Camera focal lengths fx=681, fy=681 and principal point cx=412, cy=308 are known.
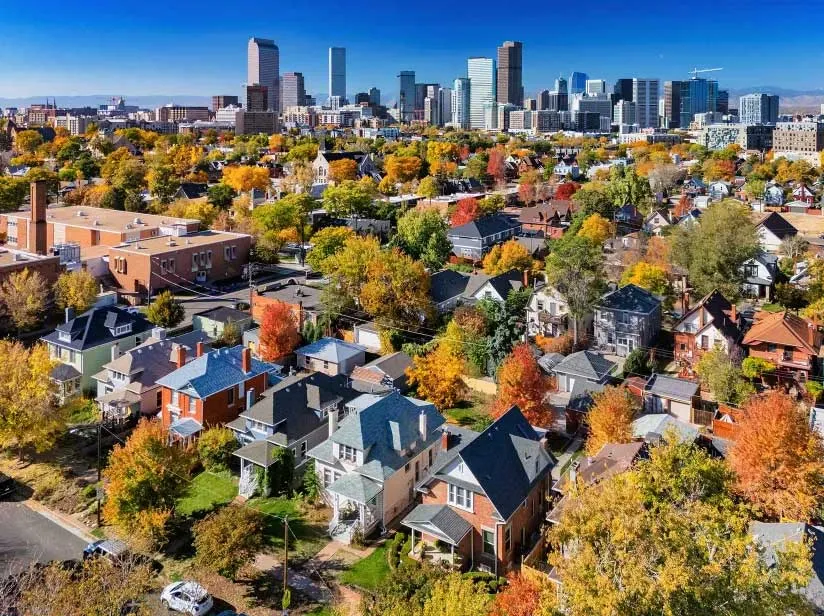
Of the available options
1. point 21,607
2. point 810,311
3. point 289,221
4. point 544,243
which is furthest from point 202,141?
point 21,607

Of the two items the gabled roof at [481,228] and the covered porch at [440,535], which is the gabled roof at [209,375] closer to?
the covered porch at [440,535]

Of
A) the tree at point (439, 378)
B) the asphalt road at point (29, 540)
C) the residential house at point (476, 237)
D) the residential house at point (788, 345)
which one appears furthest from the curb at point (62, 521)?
the residential house at point (476, 237)

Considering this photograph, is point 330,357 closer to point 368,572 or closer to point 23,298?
point 368,572

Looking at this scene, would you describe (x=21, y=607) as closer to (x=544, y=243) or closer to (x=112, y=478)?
(x=112, y=478)

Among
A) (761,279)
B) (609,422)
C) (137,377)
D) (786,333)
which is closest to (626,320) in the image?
(786,333)

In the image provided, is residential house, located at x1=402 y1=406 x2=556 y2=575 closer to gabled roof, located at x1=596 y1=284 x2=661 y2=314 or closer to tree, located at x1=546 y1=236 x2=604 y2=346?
tree, located at x1=546 y1=236 x2=604 y2=346

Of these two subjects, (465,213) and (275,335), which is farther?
(465,213)
